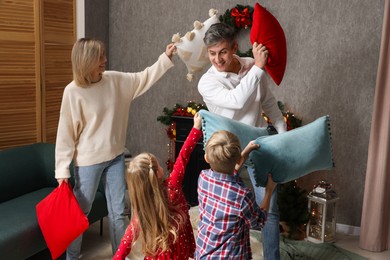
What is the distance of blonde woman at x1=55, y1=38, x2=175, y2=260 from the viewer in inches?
101

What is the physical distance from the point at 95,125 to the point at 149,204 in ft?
3.01

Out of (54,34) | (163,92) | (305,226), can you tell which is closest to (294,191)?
(305,226)

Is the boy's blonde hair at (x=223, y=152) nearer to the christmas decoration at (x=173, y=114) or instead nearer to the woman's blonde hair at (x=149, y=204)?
the woman's blonde hair at (x=149, y=204)

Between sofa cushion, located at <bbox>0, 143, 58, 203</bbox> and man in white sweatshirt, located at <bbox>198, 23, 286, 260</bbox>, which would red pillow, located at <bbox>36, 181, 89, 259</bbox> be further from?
Answer: man in white sweatshirt, located at <bbox>198, 23, 286, 260</bbox>

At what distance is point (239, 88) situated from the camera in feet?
7.29

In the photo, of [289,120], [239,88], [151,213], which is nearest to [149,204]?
[151,213]

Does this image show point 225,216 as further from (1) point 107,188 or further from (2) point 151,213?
(1) point 107,188

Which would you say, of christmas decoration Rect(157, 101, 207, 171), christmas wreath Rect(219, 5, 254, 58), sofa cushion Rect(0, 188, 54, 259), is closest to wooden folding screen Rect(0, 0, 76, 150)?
sofa cushion Rect(0, 188, 54, 259)

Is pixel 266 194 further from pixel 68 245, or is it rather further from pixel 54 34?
pixel 54 34

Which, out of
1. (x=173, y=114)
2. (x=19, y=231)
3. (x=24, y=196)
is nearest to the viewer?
(x=19, y=231)

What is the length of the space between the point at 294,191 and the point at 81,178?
63.7 inches

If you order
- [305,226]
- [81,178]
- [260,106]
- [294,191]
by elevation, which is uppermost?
[260,106]

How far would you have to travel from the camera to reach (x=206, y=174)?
1.97 m

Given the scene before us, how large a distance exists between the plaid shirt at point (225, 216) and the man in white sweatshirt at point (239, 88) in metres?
0.46
